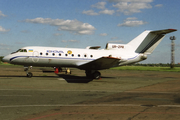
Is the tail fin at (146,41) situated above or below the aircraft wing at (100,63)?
above

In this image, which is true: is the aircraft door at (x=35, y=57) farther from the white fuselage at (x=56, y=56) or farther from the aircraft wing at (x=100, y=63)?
the aircraft wing at (x=100, y=63)

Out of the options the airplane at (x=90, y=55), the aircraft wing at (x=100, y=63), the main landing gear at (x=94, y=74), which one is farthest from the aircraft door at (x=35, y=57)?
the main landing gear at (x=94, y=74)

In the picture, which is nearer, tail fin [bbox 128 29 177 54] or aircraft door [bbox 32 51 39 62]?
aircraft door [bbox 32 51 39 62]

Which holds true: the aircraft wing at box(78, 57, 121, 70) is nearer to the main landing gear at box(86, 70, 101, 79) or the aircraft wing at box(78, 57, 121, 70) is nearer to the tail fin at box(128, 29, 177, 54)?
the main landing gear at box(86, 70, 101, 79)

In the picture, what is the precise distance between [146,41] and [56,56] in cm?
1129

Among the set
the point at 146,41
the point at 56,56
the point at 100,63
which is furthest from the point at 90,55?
the point at 146,41

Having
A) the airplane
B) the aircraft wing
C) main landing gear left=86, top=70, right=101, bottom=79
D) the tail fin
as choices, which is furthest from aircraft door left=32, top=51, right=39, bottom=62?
the tail fin

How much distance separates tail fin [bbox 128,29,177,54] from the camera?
22844 millimetres

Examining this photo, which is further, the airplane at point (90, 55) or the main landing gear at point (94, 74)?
the main landing gear at point (94, 74)

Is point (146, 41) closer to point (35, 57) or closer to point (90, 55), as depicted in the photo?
point (90, 55)

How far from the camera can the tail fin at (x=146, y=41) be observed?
22844 millimetres

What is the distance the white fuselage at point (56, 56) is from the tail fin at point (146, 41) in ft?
4.74

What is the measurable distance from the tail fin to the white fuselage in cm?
145

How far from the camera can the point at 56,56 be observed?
2095 cm
